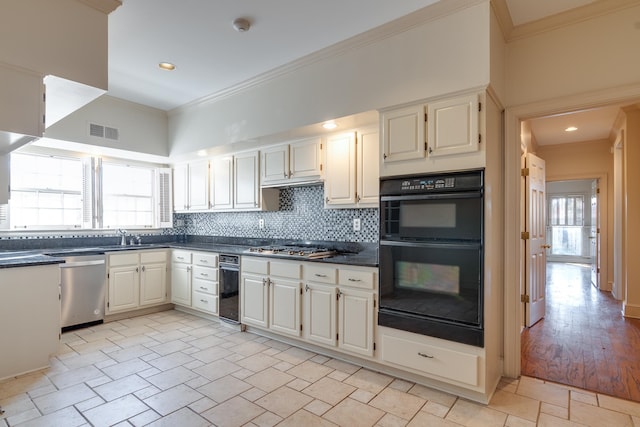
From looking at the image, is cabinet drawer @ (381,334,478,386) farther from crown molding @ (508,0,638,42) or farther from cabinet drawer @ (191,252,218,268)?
crown molding @ (508,0,638,42)

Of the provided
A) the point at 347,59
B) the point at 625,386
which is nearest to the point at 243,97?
the point at 347,59

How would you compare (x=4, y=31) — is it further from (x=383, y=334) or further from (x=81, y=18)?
(x=383, y=334)

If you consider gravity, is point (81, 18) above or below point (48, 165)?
above

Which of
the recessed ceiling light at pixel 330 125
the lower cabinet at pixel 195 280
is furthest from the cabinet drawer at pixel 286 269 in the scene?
the recessed ceiling light at pixel 330 125

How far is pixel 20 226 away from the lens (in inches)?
163

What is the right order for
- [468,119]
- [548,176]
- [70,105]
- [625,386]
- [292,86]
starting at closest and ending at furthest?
1. [468,119]
2. [625,386]
3. [70,105]
4. [292,86]
5. [548,176]

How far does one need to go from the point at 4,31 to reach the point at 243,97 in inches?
83.2

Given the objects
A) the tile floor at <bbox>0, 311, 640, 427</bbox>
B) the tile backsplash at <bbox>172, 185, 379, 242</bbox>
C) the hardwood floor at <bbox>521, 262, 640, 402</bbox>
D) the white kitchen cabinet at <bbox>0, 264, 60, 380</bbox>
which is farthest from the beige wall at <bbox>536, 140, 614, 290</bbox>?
the white kitchen cabinet at <bbox>0, 264, 60, 380</bbox>

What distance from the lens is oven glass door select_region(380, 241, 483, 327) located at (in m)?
2.33

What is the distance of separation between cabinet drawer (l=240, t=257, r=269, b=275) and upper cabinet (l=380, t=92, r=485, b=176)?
1561mm

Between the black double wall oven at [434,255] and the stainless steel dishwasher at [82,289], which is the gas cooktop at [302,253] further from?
the stainless steel dishwasher at [82,289]

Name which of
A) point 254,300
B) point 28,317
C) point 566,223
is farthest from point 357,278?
point 566,223

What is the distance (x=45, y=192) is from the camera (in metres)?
4.37

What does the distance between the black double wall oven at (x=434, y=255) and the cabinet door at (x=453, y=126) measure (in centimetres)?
19
